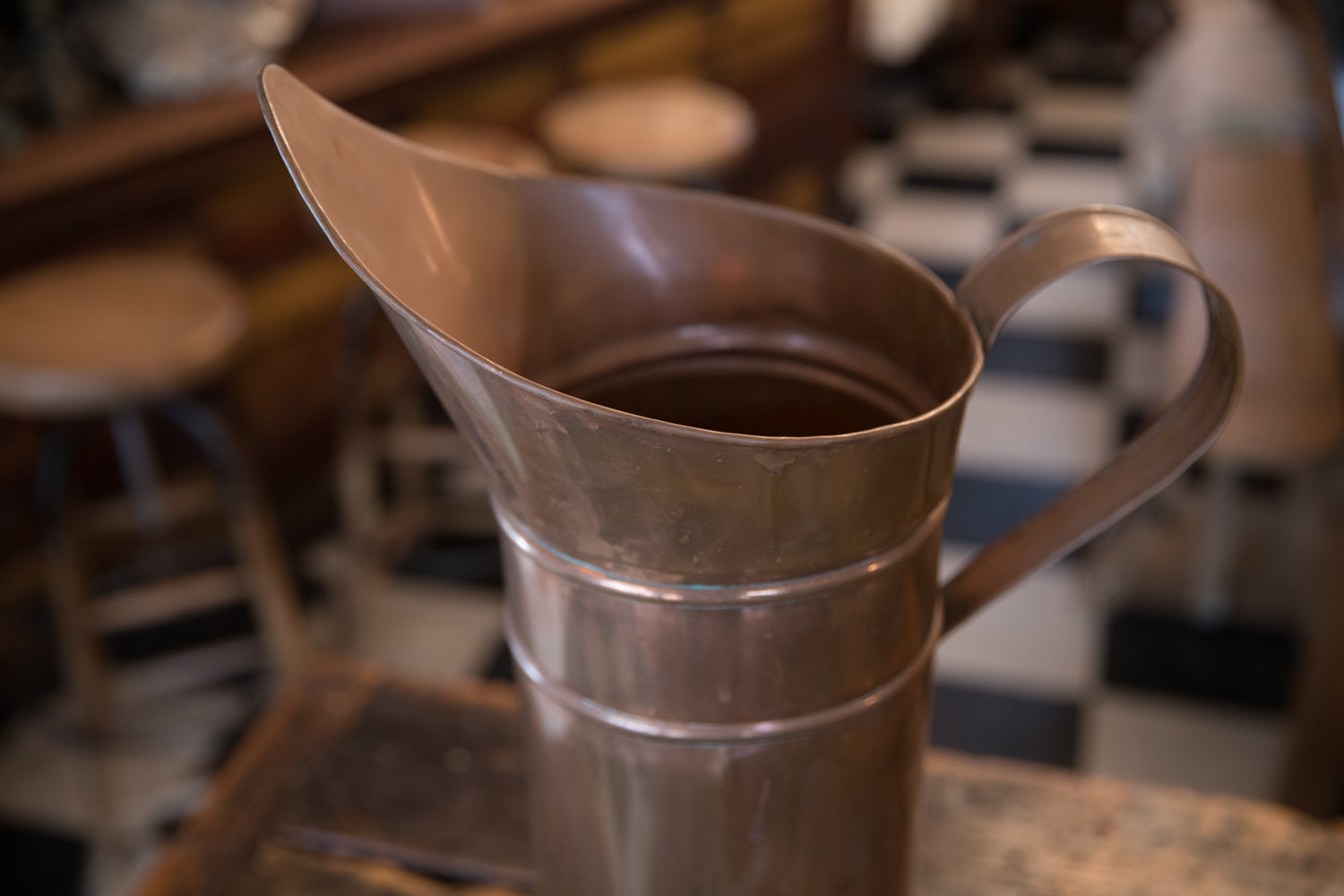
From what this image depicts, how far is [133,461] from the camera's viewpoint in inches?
78.0

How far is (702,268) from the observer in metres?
0.60

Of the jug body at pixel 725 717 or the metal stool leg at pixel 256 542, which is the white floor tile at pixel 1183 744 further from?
the jug body at pixel 725 717

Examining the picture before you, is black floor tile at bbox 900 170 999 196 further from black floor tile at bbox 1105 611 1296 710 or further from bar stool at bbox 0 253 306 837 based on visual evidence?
bar stool at bbox 0 253 306 837

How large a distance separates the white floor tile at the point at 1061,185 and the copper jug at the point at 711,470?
3481 mm

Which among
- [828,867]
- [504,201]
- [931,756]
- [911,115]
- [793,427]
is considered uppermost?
[504,201]

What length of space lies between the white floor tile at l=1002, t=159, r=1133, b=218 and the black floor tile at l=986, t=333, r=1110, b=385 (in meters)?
0.79

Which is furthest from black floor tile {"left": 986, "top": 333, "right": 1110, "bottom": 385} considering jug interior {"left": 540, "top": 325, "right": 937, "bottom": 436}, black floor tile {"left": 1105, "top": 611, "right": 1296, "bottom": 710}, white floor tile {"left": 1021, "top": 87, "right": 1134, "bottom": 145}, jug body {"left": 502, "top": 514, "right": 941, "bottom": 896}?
jug body {"left": 502, "top": 514, "right": 941, "bottom": 896}

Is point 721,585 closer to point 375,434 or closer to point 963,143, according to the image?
point 375,434

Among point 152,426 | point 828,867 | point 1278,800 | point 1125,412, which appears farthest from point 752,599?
point 1125,412

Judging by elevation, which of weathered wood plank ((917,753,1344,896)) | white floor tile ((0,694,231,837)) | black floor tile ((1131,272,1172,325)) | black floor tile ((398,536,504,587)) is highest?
weathered wood plank ((917,753,1344,896))

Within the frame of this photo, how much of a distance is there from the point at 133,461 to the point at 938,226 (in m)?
2.66

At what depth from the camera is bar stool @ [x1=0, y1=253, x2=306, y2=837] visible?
1472mm

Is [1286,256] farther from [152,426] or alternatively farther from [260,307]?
[152,426]

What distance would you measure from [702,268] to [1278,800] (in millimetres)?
1455
